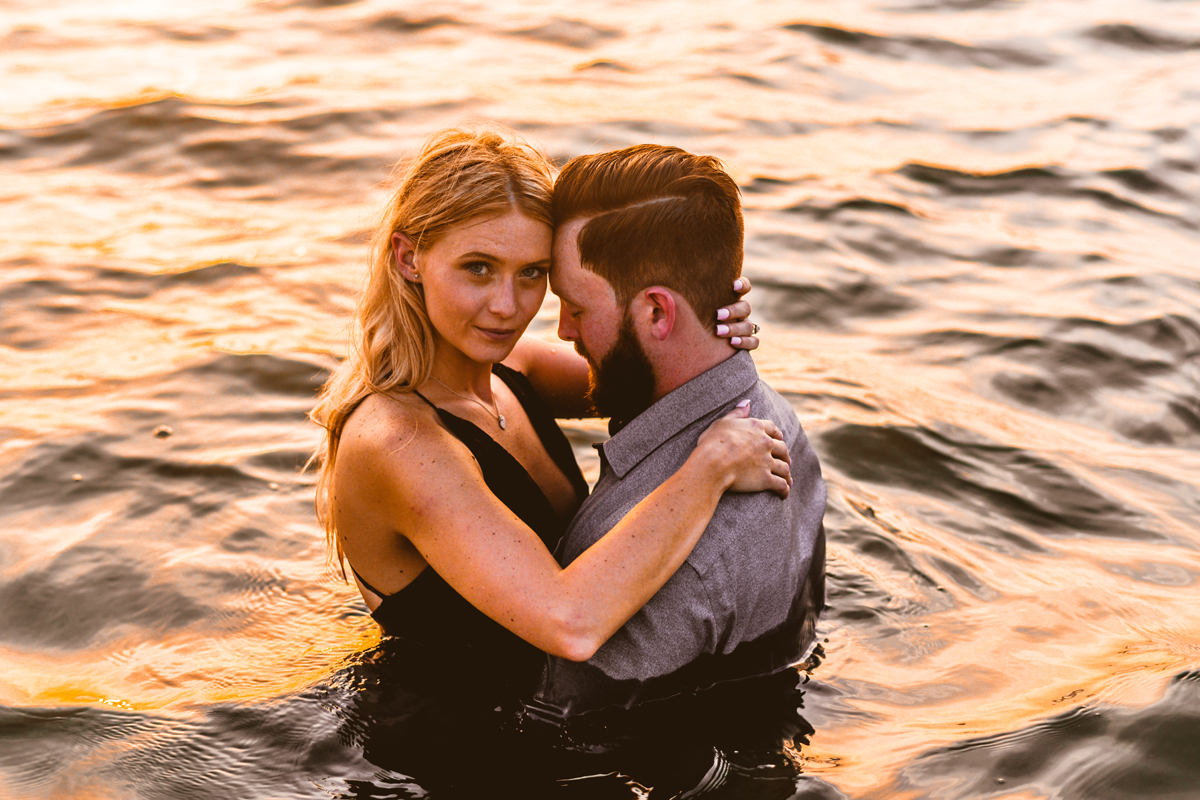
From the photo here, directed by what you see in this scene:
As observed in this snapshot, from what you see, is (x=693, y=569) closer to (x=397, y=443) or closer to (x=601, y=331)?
(x=601, y=331)

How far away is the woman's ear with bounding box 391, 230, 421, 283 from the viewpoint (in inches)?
149

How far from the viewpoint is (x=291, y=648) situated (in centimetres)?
479

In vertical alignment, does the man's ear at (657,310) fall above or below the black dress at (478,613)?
above

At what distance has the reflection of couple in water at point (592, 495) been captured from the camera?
11.5ft

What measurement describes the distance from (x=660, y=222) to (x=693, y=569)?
43.5 inches

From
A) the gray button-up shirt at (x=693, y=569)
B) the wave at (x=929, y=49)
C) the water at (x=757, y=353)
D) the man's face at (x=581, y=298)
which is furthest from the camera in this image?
the wave at (x=929, y=49)

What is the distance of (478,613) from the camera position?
12.9ft

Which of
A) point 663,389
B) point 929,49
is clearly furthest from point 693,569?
point 929,49

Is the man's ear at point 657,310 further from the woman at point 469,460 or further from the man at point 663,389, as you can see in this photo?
the woman at point 469,460

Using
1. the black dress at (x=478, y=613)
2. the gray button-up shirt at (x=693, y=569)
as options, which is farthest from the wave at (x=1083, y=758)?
the black dress at (x=478, y=613)

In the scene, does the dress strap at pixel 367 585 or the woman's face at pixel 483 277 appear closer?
the woman's face at pixel 483 277

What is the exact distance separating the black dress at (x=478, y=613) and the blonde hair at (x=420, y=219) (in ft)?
0.70

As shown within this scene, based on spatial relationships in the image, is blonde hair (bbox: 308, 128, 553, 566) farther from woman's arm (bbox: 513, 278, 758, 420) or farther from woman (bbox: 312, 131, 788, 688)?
woman's arm (bbox: 513, 278, 758, 420)

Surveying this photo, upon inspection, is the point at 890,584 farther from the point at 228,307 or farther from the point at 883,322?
the point at 228,307
